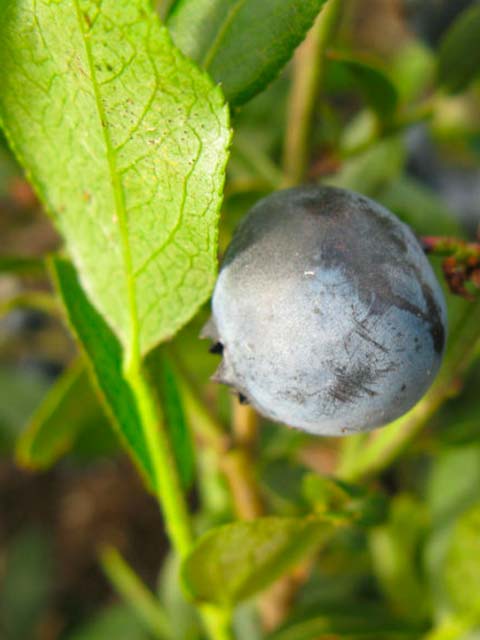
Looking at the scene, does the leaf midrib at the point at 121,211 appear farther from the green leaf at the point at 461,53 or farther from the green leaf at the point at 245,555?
the green leaf at the point at 461,53

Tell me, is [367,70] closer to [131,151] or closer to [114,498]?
[131,151]

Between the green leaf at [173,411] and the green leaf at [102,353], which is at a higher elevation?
the green leaf at [102,353]

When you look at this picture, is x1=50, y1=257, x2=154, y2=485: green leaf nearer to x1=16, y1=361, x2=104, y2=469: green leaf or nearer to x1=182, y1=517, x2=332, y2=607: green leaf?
x1=182, y1=517, x2=332, y2=607: green leaf

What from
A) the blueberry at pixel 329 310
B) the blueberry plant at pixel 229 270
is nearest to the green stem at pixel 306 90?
the blueberry plant at pixel 229 270

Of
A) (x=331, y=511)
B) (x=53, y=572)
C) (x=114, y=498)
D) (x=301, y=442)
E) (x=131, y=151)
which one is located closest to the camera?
(x=131, y=151)

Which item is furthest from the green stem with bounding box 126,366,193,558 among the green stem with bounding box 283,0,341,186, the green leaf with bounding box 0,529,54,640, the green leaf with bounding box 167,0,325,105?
the green leaf with bounding box 0,529,54,640

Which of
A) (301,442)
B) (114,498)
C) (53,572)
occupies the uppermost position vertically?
(301,442)

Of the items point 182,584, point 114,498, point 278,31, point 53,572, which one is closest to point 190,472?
point 182,584
